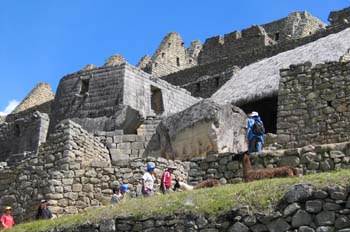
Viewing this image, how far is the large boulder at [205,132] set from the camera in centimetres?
1817

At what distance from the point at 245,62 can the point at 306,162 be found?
21.8 meters

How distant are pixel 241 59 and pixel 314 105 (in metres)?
18.7

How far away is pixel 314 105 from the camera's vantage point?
61.2 feet

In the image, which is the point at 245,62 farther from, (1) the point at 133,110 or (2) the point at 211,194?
(2) the point at 211,194

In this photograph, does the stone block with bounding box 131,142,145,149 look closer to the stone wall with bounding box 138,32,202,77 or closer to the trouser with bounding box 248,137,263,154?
the trouser with bounding box 248,137,263,154

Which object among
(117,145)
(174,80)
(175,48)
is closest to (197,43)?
(175,48)

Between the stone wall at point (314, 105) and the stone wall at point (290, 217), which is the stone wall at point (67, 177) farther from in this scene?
the stone wall at point (290, 217)

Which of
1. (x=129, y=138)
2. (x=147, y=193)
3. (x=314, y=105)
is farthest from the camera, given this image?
(x=129, y=138)

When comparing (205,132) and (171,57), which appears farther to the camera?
(171,57)

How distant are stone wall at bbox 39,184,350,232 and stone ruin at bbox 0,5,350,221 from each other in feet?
11.4

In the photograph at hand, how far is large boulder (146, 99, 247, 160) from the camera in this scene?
18.2 m

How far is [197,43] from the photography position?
181 ft

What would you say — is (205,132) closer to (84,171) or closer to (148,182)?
(84,171)

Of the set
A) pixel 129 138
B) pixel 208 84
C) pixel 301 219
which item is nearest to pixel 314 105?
pixel 129 138
